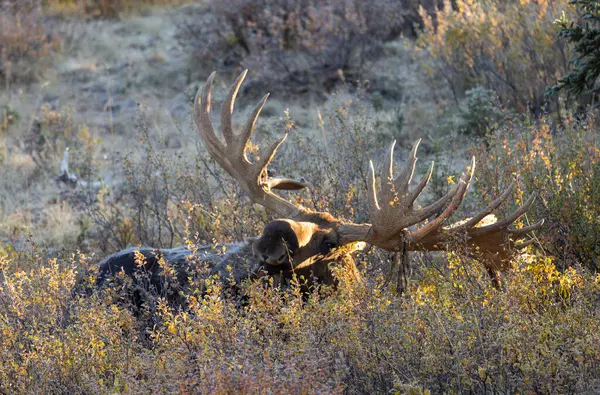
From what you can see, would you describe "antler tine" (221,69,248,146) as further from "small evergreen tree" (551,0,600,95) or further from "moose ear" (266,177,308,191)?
"small evergreen tree" (551,0,600,95)

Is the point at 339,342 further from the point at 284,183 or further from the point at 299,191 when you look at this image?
the point at 299,191

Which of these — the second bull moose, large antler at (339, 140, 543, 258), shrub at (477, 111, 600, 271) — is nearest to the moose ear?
the second bull moose

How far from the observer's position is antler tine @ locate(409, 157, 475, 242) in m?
5.07

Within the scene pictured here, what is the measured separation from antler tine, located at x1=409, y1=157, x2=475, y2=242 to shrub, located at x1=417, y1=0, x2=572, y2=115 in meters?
4.29

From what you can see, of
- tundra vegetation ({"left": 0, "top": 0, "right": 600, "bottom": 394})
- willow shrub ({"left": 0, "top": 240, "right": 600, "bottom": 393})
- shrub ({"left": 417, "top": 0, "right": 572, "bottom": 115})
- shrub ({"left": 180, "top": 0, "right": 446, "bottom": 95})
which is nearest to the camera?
willow shrub ({"left": 0, "top": 240, "right": 600, "bottom": 393})

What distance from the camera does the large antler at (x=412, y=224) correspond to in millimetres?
5145

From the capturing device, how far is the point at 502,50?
10531 mm

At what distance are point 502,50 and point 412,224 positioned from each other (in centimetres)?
589

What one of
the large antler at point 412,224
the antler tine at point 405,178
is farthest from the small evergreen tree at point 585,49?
the antler tine at point 405,178

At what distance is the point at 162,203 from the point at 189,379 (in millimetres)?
4504

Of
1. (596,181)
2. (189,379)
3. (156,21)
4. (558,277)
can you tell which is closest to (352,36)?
(156,21)

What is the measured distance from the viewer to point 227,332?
14.7 ft

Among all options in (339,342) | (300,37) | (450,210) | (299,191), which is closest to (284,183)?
(450,210)

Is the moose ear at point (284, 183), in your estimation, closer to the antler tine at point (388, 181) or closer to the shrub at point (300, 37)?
the antler tine at point (388, 181)
